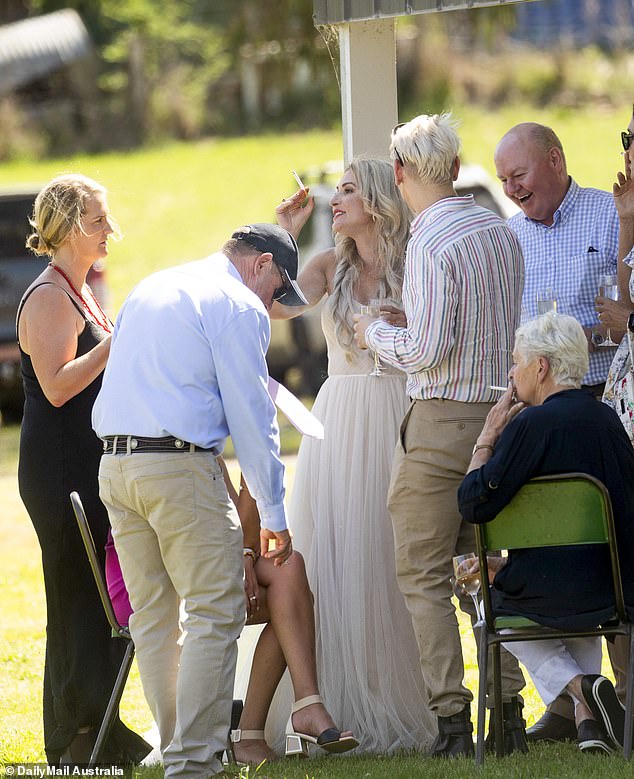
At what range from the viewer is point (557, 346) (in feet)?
12.8

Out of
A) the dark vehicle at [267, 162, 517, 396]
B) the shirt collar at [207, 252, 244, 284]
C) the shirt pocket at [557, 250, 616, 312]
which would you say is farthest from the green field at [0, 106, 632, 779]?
the shirt collar at [207, 252, 244, 284]

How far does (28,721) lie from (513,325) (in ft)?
7.89

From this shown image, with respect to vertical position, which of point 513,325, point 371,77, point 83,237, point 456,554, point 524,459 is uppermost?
point 371,77

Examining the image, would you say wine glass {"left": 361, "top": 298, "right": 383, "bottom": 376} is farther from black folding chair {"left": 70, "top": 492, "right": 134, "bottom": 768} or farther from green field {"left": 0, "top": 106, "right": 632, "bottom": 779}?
green field {"left": 0, "top": 106, "right": 632, "bottom": 779}

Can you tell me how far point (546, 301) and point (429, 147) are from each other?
0.65 meters

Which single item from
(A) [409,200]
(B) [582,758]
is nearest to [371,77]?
(A) [409,200]

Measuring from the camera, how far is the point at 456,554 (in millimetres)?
4301

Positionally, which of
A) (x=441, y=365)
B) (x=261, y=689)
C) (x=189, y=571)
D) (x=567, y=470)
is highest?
(x=441, y=365)

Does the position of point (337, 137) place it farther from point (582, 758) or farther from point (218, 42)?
point (582, 758)

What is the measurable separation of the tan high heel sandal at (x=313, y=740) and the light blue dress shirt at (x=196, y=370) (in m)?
0.76

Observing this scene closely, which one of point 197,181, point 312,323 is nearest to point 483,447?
point 312,323

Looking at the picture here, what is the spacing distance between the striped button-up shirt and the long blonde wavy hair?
47cm

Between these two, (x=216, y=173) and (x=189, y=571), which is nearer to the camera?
(x=189, y=571)

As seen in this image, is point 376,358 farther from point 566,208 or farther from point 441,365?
point 566,208
